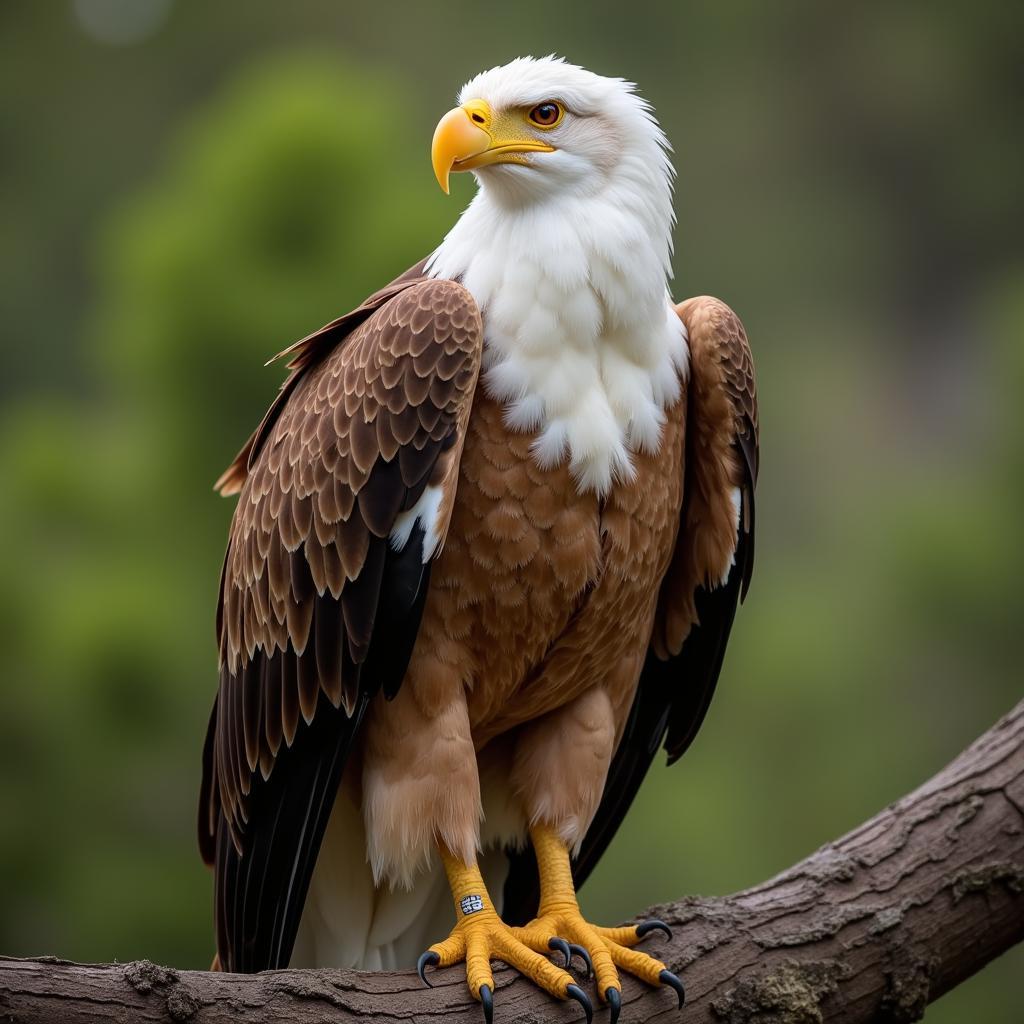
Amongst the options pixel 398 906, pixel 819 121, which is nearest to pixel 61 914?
pixel 398 906

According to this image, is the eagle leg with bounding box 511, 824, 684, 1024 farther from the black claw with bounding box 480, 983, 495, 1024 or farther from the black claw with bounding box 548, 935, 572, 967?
the black claw with bounding box 480, 983, 495, 1024

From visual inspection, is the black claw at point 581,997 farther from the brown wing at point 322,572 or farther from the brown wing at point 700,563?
the brown wing at point 700,563

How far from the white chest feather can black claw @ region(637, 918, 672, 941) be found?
102 centimetres

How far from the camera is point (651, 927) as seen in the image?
3150 mm

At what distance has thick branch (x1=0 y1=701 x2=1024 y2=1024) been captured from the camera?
288 cm

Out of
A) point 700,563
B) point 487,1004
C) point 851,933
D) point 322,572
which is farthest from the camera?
point 700,563

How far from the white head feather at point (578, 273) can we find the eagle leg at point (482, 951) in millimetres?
977

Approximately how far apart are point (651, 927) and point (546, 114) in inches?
75.5

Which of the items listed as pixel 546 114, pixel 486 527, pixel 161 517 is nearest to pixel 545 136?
pixel 546 114

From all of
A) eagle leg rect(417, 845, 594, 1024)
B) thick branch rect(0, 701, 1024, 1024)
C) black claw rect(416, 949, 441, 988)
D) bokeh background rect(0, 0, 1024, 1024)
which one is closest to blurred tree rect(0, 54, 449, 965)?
bokeh background rect(0, 0, 1024, 1024)

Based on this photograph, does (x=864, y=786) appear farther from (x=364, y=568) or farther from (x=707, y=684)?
(x=364, y=568)

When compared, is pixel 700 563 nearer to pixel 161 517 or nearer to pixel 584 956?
pixel 584 956

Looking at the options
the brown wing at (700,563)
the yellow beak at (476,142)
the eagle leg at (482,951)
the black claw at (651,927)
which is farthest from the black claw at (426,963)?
the yellow beak at (476,142)

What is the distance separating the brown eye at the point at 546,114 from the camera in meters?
3.11
